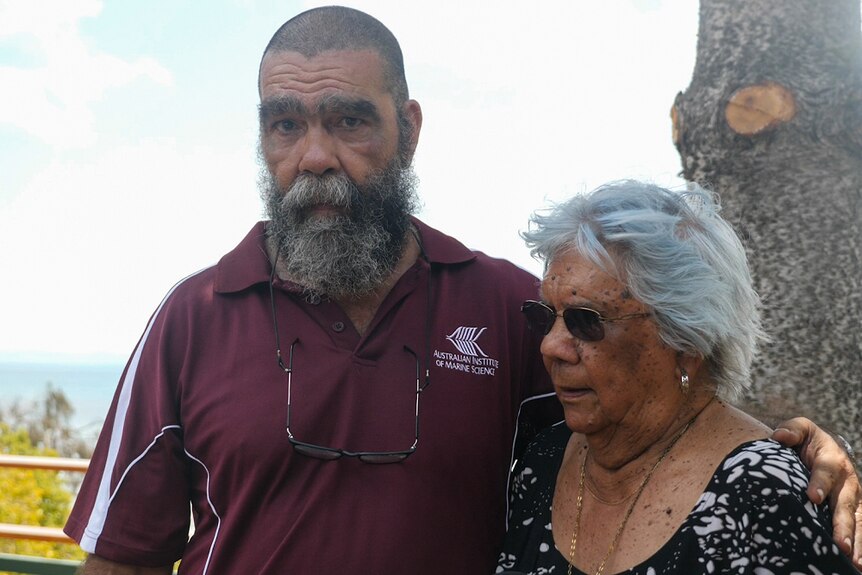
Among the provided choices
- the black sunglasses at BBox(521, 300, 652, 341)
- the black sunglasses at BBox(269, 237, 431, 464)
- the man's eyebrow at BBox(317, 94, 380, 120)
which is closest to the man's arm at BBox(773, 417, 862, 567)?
the black sunglasses at BBox(521, 300, 652, 341)

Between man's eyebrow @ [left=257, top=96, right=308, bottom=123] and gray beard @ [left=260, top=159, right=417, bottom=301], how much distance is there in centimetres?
20

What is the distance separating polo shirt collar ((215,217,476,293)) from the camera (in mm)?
2718

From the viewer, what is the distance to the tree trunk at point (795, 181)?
359 cm

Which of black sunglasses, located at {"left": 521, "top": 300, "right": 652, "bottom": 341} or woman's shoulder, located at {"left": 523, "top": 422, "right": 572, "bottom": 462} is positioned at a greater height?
A: black sunglasses, located at {"left": 521, "top": 300, "right": 652, "bottom": 341}

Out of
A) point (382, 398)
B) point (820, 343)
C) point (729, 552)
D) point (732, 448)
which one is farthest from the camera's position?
point (820, 343)

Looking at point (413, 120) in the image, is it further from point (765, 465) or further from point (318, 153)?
point (765, 465)

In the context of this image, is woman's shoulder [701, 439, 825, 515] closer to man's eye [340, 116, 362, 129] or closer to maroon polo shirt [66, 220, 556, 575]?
maroon polo shirt [66, 220, 556, 575]

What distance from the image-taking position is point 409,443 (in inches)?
97.3

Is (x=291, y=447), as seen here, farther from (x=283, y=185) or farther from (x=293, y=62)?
(x=293, y=62)

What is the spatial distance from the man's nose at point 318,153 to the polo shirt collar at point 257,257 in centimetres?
30

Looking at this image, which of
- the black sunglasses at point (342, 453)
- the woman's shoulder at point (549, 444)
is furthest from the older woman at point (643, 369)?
the black sunglasses at point (342, 453)

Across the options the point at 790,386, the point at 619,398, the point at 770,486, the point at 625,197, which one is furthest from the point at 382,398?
the point at 790,386

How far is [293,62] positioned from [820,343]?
2320 millimetres

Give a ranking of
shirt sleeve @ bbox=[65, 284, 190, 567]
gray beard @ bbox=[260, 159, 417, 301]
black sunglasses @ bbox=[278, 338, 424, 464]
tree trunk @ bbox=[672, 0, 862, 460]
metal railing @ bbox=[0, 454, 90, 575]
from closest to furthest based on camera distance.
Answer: black sunglasses @ bbox=[278, 338, 424, 464], shirt sleeve @ bbox=[65, 284, 190, 567], gray beard @ bbox=[260, 159, 417, 301], tree trunk @ bbox=[672, 0, 862, 460], metal railing @ bbox=[0, 454, 90, 575]
